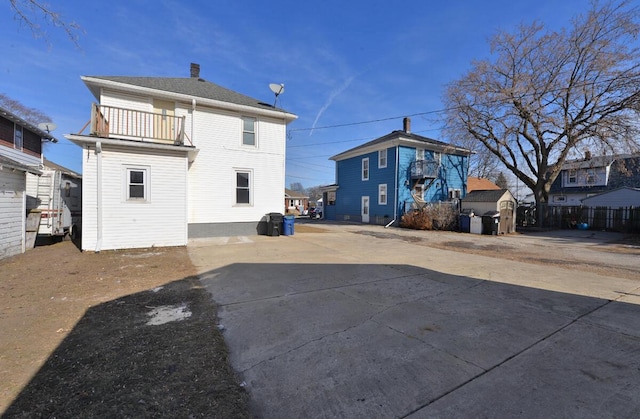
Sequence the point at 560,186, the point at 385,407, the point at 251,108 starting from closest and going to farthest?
1. the point at 385,407
2. the point at 251,108
3. the point at 560,186

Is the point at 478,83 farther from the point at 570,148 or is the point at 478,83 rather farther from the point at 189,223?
the point at 189,223

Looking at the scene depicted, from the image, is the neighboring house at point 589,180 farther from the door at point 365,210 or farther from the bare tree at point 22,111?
the bare tree at point 22,111

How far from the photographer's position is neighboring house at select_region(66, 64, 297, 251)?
29.9 ft

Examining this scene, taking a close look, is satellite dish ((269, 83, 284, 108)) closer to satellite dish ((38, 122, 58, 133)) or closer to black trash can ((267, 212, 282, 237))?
black trash can ((267, 212, 282, 237))

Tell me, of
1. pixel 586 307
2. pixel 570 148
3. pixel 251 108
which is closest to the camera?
pixel 586 307

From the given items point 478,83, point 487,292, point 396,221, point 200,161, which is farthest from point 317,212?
point 487,292

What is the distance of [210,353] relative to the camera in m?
2.94

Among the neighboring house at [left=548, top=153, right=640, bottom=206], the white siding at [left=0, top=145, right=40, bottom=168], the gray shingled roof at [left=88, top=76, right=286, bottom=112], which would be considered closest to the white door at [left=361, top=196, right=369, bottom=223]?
the gray shingled roof at [left=88, top=76, right=286, bottom=112]

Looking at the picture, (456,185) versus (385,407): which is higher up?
(456,185)

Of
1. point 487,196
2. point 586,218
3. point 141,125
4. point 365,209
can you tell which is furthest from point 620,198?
point 141,125

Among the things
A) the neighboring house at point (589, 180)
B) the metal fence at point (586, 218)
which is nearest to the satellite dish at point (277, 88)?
the metal fence at point (586, 218)

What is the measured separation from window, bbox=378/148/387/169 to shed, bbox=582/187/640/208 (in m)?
17.2

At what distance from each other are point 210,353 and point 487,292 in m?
4.62

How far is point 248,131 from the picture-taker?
12.9m
